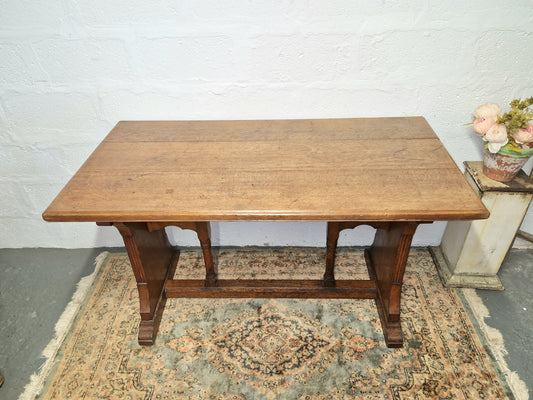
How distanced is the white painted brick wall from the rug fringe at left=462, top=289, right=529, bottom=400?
2.47 ft

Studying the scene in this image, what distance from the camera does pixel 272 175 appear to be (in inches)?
54.7

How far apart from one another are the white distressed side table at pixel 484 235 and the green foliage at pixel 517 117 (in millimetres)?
297

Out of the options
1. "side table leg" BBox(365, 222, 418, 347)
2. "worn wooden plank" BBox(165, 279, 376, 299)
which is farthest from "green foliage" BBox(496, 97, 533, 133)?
"worn wooden plank" BBox(165, 279, 376, 299)

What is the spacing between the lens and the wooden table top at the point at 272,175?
1224mm

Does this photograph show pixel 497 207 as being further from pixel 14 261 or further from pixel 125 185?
pixel 14 261

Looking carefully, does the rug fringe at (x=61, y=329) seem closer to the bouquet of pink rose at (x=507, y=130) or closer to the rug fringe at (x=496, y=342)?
the rug fringe at (x=496, y=342)

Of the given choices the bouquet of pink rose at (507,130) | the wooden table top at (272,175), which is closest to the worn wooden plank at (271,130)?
the wooden table top at (272,175)

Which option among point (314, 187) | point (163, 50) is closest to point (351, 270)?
point (314, 187)

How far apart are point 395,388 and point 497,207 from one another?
984 mm

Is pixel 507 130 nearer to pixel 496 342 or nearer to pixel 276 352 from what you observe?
pixel 496 342

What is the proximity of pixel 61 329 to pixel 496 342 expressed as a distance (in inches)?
83.6

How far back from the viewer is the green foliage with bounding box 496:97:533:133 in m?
1.52

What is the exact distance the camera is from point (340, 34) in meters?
1.66

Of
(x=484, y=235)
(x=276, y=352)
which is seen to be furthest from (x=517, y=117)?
(x=276, y=352)
